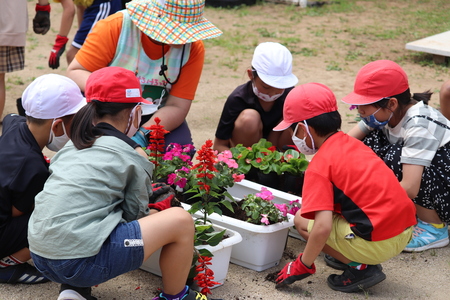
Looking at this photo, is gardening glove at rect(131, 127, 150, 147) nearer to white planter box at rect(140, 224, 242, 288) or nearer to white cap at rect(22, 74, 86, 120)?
white cap at rect(22, 74, 86, 120)

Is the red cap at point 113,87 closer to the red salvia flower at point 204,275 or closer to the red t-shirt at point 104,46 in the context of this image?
the red salvia flower at point 204,275

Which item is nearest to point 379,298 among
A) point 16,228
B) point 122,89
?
point 122,89

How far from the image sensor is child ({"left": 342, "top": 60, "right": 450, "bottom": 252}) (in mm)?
2975

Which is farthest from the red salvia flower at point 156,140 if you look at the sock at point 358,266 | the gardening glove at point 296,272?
the sock at point 358,266

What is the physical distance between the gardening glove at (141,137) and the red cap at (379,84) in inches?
45.9

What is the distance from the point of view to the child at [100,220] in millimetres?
2141

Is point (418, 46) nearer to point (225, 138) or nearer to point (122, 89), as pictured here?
point (225, 138)

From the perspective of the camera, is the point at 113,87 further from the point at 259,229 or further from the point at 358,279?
the point at 358,279

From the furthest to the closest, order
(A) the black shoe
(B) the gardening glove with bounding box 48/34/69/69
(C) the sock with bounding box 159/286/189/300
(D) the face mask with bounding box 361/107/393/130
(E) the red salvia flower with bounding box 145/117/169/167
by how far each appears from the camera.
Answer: (B) the gardening glove with bounding box 48/34/69/69 → (D) the face mask with bounding box 361/107/393/130 → (A) the black shoe → (E) the red salvia flower with bounding box 145/117/169/167 → (C) the sock with bounding box 159/286/189/300

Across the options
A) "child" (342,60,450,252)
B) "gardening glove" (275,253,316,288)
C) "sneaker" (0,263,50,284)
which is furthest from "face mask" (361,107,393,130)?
"sneaker" (0,263,50,284)

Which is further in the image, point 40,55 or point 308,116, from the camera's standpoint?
point 40,55

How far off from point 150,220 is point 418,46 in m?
5.74

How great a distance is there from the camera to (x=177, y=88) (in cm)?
363

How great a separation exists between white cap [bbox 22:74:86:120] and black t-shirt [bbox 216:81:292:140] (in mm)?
1299
